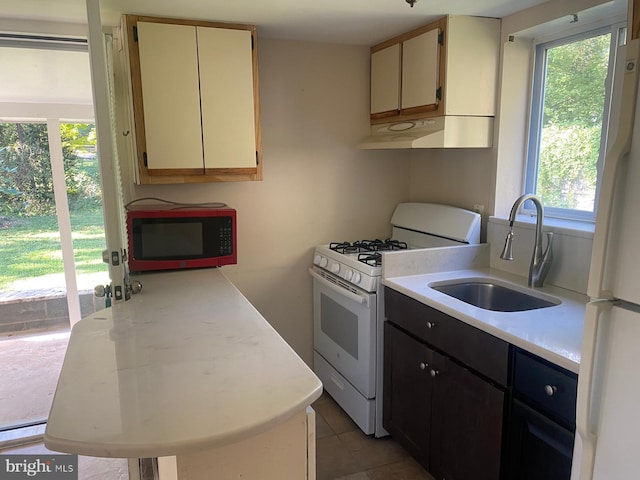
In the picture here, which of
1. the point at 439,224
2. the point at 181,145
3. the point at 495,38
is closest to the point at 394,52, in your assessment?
the point at 495,38

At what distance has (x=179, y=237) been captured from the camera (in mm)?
2332

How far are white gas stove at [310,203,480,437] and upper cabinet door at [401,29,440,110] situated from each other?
66 centimetres

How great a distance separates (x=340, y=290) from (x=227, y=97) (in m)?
1.19

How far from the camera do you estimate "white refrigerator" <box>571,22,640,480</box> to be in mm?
1026

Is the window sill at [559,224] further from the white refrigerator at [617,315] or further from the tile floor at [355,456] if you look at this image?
the tile floor at [355,456]

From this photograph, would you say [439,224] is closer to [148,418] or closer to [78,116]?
[148,418]

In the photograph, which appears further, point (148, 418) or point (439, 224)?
point (439, 224)

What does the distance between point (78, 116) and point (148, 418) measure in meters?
2.63

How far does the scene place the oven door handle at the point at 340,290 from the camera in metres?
2.40

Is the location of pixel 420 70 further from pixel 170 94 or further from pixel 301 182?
pixel 170 94

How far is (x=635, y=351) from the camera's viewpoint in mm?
1042

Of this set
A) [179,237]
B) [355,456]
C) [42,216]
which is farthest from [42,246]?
[355,456]

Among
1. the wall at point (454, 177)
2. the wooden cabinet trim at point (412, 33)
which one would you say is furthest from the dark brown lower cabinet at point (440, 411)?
the wooden cabinet trim at point (412, 33)

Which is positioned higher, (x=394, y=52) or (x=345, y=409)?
(x=394, y=52)
